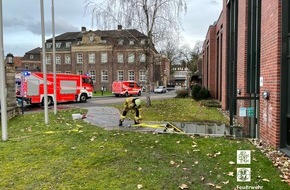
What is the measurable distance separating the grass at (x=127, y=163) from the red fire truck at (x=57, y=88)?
594 inches

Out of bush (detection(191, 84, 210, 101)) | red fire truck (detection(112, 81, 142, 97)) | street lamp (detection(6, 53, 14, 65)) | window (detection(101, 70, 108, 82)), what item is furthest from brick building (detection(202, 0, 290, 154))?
window (detection(101, 70, 108, 82))

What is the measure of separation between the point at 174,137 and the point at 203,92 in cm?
1929

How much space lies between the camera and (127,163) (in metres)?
5.82

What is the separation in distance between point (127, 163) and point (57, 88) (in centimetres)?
2236

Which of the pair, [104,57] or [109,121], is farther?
[104,57]

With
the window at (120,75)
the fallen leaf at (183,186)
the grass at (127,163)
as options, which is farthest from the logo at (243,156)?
the window at (120,75)

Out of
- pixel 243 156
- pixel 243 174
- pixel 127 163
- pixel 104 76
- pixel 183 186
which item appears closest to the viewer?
pixel 183 186

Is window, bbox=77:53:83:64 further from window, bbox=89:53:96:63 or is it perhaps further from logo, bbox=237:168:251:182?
logo, bbox=237:168:251:182

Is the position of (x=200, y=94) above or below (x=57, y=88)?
below

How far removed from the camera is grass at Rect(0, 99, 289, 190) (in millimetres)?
4891

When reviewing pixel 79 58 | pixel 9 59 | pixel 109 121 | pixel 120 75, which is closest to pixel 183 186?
pixel 109 121

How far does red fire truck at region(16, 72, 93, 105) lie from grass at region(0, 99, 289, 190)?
49.5ft

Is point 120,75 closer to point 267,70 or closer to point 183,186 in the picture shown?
point 267,70

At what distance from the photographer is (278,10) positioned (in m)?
7.01
